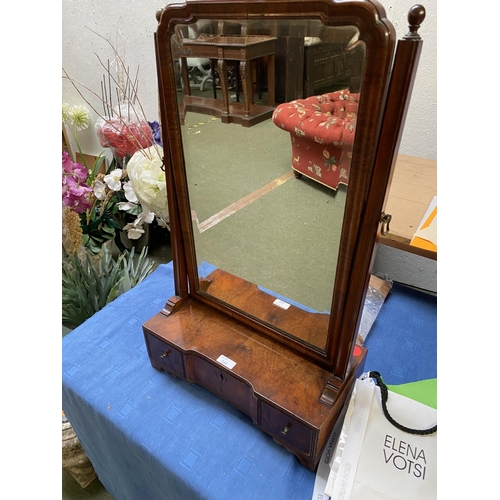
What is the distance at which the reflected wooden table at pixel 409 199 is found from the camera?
2.34ft

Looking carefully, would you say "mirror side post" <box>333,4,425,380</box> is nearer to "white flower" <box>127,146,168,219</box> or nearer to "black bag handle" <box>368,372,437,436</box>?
"black bag handle" <box>368,372,437,436</box>

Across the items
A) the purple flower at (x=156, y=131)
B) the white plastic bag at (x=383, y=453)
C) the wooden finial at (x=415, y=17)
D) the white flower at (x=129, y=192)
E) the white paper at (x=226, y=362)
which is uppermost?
the wooden finial at (x=415, y=17)

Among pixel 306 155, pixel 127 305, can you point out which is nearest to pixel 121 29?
pixel 127 305

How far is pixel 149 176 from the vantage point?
106 cm

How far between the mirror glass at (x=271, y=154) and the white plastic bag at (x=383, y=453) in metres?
0.13

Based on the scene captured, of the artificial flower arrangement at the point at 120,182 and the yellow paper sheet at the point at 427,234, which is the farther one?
the artificial flower arrangement at the point at 120,182

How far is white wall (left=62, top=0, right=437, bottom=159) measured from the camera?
86 cm

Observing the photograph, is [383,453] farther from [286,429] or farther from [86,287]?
[86,287]

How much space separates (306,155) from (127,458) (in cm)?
67

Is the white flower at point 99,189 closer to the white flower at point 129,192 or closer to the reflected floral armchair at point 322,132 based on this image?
the white flower at point 129,192

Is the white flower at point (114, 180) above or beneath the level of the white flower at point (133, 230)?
above

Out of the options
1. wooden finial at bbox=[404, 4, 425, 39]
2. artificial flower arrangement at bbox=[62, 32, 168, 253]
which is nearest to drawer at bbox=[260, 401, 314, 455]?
wooden finial at bbox=[404, 4, 425, 39]

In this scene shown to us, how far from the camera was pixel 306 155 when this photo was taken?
0.53m

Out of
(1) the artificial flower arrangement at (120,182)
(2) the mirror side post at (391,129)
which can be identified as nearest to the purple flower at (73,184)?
(1) the artificial flower arrangement at (120,182)
